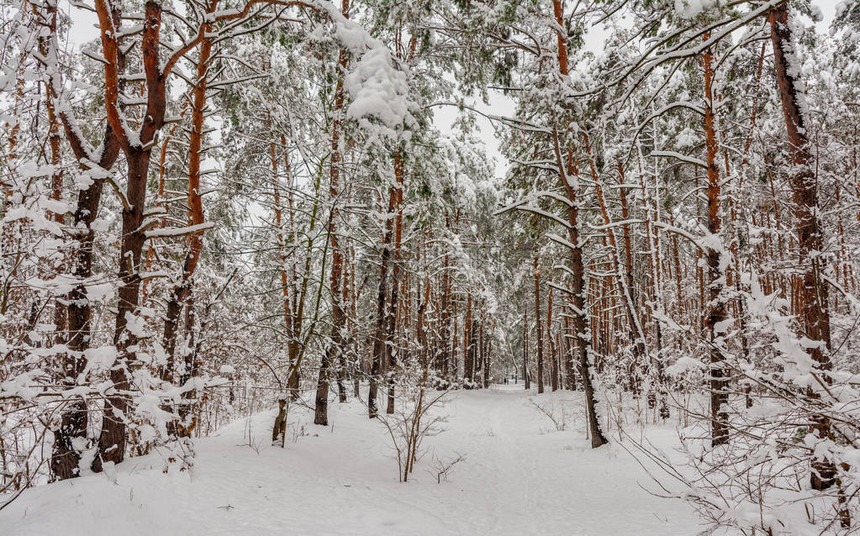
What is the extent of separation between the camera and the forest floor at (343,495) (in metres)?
4.02

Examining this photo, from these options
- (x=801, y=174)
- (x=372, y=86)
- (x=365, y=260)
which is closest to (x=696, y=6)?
(x=801, y=174)

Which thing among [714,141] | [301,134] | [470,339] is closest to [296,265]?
[301,134]

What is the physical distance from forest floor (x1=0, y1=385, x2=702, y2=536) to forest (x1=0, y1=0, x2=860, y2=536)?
5 centimetres

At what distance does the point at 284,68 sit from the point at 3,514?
7724 millimetres

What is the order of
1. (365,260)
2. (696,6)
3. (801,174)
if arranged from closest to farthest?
1. (696,6)
2. (801,174)
3. (365,260)

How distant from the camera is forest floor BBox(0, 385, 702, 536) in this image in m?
4.02

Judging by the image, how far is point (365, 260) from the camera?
317 inches

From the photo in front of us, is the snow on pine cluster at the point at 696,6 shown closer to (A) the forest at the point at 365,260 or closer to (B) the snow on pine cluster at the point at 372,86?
(A) the forest at the point at 365,260

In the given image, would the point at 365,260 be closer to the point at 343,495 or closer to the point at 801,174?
the point at 343,495

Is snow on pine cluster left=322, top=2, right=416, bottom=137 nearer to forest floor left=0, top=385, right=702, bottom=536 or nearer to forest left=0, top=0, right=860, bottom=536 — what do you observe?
forest left=0, top=0, right=860, bottom=536

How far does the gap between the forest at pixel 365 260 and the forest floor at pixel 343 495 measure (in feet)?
0.15

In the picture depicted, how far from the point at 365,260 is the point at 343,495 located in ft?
13.0

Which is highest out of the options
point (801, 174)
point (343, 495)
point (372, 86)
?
point (372, 86)

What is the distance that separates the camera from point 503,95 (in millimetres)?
9094
